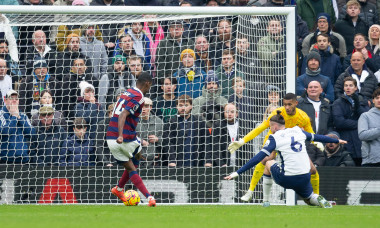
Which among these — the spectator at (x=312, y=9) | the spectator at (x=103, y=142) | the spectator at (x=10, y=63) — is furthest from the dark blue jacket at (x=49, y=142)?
the spectator at (x=312, y=9)

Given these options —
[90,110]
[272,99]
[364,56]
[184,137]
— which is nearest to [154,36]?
[90,110]

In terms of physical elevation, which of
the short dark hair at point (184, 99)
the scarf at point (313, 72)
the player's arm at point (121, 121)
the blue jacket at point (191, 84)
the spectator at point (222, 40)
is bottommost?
the player's arm at point (121, 121)

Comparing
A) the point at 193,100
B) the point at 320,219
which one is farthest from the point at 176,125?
the point at 320,219

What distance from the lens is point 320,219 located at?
31.1 ft

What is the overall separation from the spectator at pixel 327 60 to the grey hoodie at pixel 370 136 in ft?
6.67

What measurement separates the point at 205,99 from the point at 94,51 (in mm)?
2468

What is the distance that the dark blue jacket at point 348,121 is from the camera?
593 inches

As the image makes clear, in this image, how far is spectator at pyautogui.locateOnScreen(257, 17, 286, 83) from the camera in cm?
1442

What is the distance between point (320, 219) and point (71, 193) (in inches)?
240

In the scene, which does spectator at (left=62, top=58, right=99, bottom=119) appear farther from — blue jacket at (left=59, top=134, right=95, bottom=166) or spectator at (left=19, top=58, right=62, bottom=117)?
blue jacket at (left=59, top=134, right=95, bottom=166)

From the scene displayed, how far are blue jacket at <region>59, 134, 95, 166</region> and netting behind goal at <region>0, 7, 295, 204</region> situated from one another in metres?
0.02

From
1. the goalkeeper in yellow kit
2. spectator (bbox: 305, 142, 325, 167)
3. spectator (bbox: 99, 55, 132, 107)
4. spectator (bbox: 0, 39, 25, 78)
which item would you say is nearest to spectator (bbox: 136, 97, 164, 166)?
spectator (bbox: 99, 55, 132, 107)

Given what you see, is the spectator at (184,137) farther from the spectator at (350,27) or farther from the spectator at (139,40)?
the spectator at (350,27)

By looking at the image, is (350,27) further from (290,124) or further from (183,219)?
(183,219)
